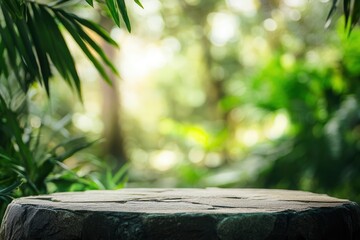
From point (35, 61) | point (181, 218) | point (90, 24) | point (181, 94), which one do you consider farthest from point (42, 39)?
point (181, 94)

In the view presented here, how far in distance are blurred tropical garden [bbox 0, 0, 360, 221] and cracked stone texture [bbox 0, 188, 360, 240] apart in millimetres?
776

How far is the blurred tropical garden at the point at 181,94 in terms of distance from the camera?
363 cm

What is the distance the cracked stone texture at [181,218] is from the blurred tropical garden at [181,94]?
0.78 meters

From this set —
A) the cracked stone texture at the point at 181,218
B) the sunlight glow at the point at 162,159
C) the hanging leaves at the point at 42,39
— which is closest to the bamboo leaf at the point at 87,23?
the hanging leaves at the point at 42,39

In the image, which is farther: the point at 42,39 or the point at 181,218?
the point at 42,39

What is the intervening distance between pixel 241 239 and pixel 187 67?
18407 millimetres

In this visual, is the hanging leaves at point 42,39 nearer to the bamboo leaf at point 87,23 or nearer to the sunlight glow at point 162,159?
the bamboo leaf at point 87,23

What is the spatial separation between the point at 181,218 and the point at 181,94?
19.5 meters

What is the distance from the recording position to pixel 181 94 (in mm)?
21562

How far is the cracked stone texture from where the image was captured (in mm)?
2125

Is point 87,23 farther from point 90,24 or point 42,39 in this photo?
point 42,39

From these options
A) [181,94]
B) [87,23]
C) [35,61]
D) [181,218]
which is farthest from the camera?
[181,94]

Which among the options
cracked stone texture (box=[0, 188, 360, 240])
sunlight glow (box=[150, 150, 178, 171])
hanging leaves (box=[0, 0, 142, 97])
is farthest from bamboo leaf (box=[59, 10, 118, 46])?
sunlight glow (box=[150, 150, 178, 171])

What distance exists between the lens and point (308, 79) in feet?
27.6
